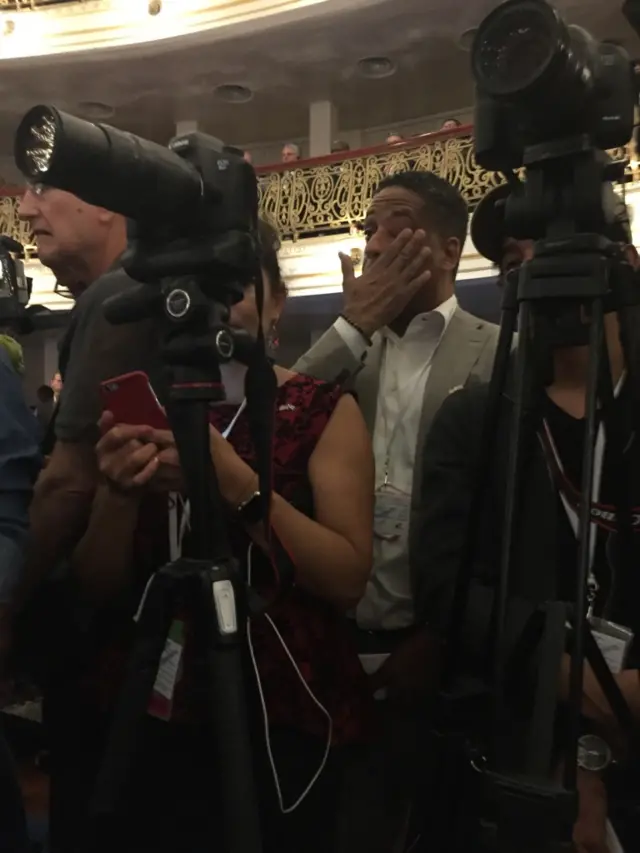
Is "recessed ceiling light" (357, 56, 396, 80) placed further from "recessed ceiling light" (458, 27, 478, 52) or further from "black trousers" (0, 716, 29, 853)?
"black trousers" (0, 716, 29, 853)

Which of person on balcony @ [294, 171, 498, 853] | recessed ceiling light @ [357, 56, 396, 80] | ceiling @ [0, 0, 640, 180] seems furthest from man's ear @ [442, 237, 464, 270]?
recessed ceiling light @ [357, 56, 396, 80]

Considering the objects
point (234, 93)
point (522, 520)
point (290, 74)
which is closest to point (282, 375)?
point (522, 520)

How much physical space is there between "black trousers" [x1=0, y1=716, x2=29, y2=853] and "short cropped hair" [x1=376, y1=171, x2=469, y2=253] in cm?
105

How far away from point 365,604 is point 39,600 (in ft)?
1.84

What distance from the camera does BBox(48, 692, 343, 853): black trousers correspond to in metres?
1.02

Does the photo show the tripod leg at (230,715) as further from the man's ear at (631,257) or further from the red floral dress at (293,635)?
the man's ear at (631,257)

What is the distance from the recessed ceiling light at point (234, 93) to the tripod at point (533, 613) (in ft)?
25.2

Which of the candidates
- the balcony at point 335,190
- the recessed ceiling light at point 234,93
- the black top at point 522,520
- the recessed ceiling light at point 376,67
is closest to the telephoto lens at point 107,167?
the black top at point 522,520

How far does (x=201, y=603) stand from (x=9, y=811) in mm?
522

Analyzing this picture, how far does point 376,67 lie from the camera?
7.43 m

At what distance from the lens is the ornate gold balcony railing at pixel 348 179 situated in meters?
6.56

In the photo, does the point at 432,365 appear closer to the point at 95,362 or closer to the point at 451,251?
the point at 451,251

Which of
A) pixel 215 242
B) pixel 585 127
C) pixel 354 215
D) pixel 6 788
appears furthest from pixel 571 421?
pixel 354 215

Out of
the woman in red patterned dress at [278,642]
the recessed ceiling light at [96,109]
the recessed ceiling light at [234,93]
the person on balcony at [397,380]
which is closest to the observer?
the woman in red patterned dress at [278,642]
